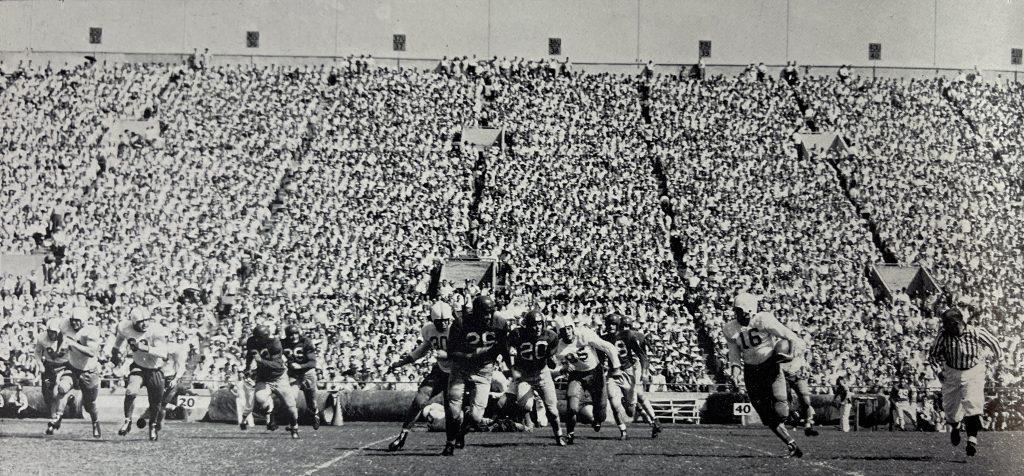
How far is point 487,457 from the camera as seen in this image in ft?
49.6

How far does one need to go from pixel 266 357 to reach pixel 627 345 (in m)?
5.86

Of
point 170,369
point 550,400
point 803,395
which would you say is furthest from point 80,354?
point 803,395

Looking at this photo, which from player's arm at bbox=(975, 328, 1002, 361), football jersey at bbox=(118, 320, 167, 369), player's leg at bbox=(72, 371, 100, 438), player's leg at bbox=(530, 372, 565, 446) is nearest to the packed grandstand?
player's leg at bbox=(72, 371, 100, 438)

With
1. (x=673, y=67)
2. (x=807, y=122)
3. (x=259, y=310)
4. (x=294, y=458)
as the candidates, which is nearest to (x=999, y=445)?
(x=294, y=458)

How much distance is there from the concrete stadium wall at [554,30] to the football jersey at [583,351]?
21178 mm

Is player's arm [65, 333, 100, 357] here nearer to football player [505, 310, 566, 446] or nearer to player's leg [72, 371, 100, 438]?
player's leg [72, 371, 100, 438]

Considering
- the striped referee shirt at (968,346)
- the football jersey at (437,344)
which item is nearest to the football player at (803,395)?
Answer: the striped referee shirt at (968,346)

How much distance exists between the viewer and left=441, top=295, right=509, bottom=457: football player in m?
15.4

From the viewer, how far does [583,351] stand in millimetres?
18797

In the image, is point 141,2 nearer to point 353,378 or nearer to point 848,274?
point 353,378

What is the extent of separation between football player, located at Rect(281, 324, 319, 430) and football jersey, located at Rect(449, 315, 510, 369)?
4594 millimetres

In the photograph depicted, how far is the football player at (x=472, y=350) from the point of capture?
15430 mm

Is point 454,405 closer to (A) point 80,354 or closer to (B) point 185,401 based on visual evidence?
(A) point 80,354

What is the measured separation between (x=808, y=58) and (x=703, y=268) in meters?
13.4
